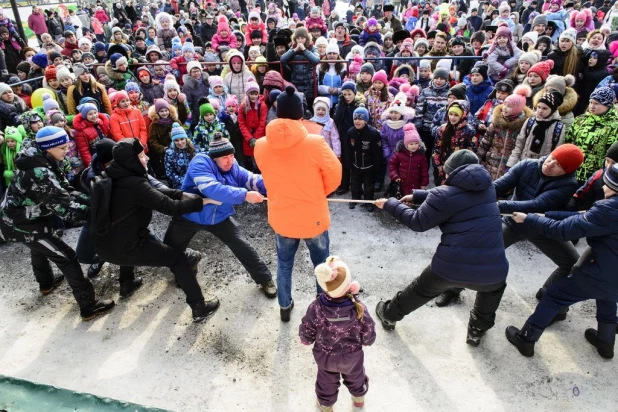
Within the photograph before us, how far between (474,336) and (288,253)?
5.96ft

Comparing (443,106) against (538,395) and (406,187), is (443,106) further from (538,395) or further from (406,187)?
(538,395)

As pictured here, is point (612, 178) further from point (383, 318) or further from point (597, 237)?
point (383, 318)

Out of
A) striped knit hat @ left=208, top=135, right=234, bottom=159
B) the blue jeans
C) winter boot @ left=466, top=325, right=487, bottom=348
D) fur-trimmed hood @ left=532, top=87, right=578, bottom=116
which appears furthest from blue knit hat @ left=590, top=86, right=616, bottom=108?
striped knit hat @ left=208, top=135, right=234, bottom=159

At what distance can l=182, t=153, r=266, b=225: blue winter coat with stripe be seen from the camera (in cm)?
377

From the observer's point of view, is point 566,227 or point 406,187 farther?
point 406,187

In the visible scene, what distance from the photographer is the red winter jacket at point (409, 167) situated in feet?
18.3

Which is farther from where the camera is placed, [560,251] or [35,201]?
[35,201]

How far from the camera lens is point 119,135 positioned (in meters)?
6.12

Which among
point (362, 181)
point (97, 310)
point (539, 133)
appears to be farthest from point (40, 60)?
point (539, 133)

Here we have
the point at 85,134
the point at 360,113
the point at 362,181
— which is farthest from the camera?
the point at 362,181

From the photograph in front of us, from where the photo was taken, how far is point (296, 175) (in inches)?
132

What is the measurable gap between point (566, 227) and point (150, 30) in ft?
40.8

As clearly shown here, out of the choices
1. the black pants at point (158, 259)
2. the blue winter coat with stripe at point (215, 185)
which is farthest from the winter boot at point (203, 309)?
the blue winter coat with stripe at point (215, 185)

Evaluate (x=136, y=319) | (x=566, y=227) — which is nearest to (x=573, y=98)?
(x=566, y=227)
